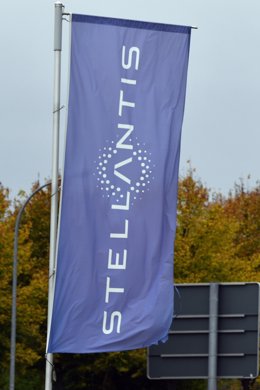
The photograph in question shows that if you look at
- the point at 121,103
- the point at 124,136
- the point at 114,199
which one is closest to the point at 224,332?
the point at 114,199

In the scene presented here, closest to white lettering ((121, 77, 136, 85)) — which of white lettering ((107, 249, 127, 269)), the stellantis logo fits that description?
the stellantis logo

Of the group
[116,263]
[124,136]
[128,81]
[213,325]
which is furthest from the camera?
[128,81]

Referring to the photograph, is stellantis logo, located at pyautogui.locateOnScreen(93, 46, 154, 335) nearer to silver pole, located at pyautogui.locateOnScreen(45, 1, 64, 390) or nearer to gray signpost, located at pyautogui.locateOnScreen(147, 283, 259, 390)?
silver pole, located at pyautogui.locateOnScreen(45, 1, 64, 390)

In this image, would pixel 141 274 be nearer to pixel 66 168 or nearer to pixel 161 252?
pixel 161 252

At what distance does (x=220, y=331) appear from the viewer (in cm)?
1159

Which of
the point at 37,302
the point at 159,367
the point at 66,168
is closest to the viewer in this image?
the point at 159,367

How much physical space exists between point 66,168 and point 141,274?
4.39 ft

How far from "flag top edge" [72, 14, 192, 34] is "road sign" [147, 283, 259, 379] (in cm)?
349

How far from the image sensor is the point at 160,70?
14.3m

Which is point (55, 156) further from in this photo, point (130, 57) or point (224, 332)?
point (224, 332)

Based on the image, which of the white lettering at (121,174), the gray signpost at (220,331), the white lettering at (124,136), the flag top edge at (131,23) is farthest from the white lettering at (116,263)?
the flag top edge at (131,23)

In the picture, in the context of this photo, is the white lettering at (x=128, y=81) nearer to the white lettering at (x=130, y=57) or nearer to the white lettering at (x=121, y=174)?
the white lettering at (x=130, y=57)

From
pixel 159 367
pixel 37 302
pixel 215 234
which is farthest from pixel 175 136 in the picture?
pixel 215 234

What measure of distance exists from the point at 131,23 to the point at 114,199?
1.85m
